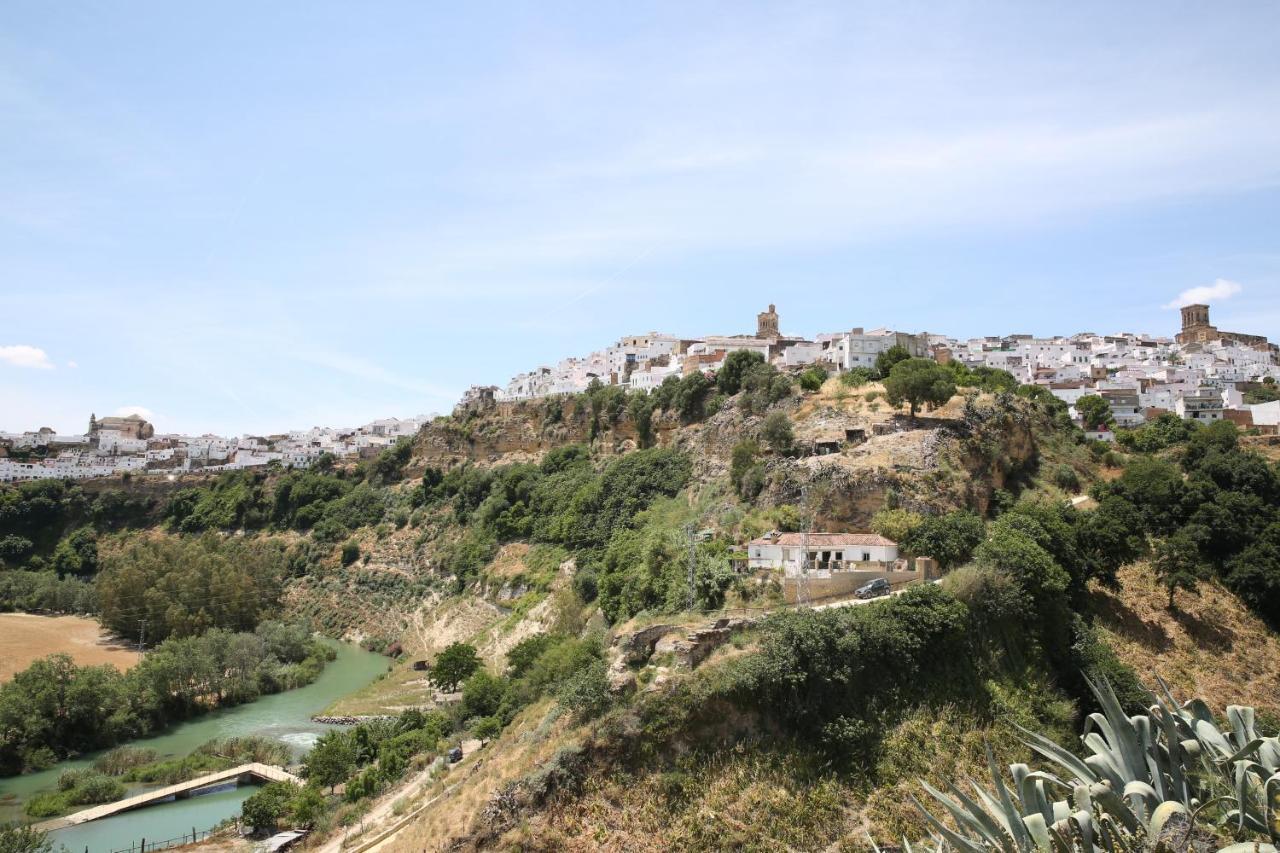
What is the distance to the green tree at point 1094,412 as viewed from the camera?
48.8 metres

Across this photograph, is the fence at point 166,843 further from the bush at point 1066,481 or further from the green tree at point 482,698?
the bush at point 1066,481

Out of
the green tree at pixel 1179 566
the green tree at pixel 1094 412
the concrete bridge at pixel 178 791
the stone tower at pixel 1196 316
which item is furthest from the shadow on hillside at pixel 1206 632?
the stone tower at pixel 1196 316

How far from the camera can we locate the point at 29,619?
51.2 metres

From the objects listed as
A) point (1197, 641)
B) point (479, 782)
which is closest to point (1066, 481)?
point (1197, 641)

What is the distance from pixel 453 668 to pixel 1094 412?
1605 inches

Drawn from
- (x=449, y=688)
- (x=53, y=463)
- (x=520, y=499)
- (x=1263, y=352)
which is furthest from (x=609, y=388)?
(x=53, y=463)

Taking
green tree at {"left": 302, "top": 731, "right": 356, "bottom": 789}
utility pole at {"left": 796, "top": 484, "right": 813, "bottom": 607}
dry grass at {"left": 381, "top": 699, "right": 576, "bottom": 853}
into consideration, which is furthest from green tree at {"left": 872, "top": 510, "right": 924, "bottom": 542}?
green tree at {"left": 302, "top": 731, "right": 356, "bottom": 789}

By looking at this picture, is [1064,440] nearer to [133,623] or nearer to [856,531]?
[856,531]

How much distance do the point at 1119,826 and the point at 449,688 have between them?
97.2 feet

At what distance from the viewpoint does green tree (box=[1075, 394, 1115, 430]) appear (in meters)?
48.8

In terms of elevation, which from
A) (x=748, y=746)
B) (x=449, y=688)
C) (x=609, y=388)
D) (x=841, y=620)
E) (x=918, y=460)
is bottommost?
(x=449, y=688)

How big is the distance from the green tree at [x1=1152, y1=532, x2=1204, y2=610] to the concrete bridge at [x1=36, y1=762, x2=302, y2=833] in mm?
30273

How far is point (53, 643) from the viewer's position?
44.6 metres

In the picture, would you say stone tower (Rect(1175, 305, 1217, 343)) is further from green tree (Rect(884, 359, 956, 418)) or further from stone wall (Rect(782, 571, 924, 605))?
stone wall (Rect(782, 571, 924, 605))
